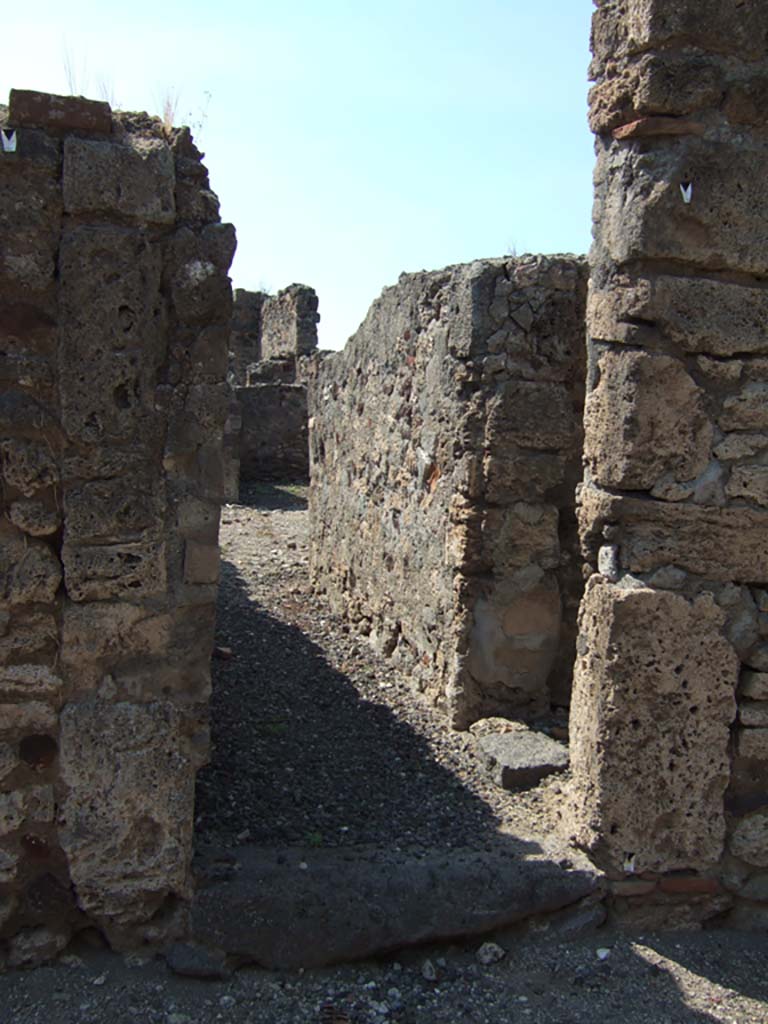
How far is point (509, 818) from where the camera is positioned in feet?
12.4

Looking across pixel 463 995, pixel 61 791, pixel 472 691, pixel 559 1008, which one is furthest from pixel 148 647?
pixel 472 691

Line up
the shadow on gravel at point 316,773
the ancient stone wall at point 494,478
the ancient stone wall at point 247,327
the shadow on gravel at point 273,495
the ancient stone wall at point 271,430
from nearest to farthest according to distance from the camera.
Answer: the shadow on gravel at point 316,773
the ancient stone wall at point 494,478
the shadow on gravel at point 273,495
the ancient stone wall at point 271,430
the ancient stone wall at point 247,327

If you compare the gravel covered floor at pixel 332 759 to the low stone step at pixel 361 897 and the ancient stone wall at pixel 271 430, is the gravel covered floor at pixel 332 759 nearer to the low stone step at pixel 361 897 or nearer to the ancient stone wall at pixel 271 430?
the low stone step at pixel 361 897

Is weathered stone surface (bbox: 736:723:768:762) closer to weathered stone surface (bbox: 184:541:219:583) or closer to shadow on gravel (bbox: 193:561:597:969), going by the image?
shadow on gravel (bbox: 193:561:597:969)

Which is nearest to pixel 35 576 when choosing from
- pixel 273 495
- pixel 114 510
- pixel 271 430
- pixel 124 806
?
pixel 114 510

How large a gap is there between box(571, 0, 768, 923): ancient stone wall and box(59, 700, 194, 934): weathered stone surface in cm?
133

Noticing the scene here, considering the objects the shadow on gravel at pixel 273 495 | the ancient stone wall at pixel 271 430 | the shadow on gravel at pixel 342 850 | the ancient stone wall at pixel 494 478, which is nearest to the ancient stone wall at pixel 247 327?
the ancient stone wall at pixel 271 430

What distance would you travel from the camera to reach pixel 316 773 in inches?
162

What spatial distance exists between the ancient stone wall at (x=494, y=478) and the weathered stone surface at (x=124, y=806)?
2.01 meters

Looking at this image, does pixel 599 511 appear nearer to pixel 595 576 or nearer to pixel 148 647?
pixel 595 576

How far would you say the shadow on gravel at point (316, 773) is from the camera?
3.59m

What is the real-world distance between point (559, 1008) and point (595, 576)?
1.29 m

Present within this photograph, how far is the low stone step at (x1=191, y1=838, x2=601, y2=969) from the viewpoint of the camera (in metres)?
3.03

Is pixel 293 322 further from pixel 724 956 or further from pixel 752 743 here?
pixel 724 956
